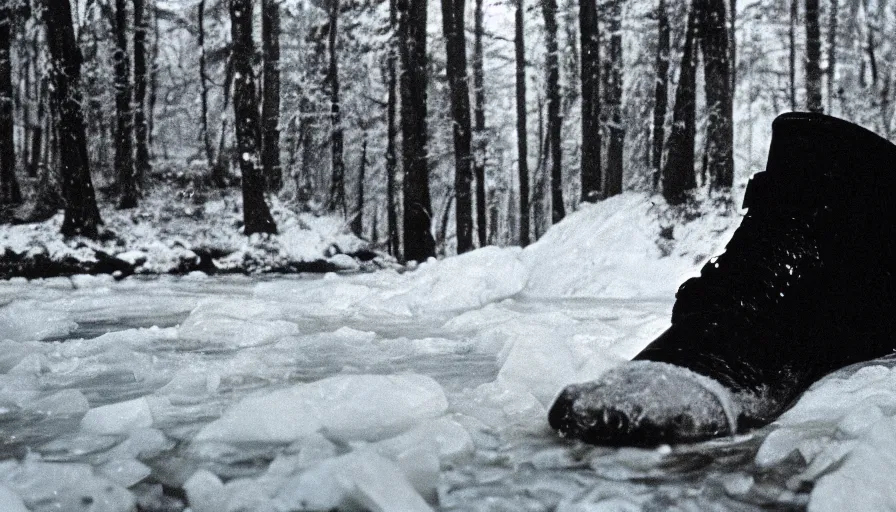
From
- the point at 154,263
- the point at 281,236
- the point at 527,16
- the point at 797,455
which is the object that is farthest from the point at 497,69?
the point at 797,455

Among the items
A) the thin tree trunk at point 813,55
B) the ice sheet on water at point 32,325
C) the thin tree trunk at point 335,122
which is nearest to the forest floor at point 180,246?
the thin tree trunk at point 335,122

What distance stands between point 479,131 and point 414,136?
19.5 feet

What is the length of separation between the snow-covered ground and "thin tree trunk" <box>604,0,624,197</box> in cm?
940

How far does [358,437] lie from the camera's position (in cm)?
159

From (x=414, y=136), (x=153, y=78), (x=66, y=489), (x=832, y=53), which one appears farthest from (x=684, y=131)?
(x=153, y=78)

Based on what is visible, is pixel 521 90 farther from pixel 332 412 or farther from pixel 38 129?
pixel 332 412

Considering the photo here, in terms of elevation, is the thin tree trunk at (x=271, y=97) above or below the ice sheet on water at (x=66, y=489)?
above

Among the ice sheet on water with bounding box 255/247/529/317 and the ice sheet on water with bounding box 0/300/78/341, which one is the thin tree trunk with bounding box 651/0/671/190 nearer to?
the ice sheet on water with bounding box 255/247/529/317

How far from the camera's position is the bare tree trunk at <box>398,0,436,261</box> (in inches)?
425

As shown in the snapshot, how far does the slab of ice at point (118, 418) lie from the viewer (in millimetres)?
1712

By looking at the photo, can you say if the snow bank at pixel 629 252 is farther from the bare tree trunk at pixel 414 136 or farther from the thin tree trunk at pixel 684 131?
the bare tree trunk at pixel 414 136

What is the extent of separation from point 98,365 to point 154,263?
7.93 metres

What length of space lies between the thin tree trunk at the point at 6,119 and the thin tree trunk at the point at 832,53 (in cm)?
1671

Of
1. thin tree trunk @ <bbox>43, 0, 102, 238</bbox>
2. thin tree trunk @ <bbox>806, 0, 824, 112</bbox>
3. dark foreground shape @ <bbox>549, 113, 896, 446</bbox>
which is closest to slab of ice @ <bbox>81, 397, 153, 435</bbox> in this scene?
dark foreground shape @ <bbox>549, 113, 896, 446</bbox>
